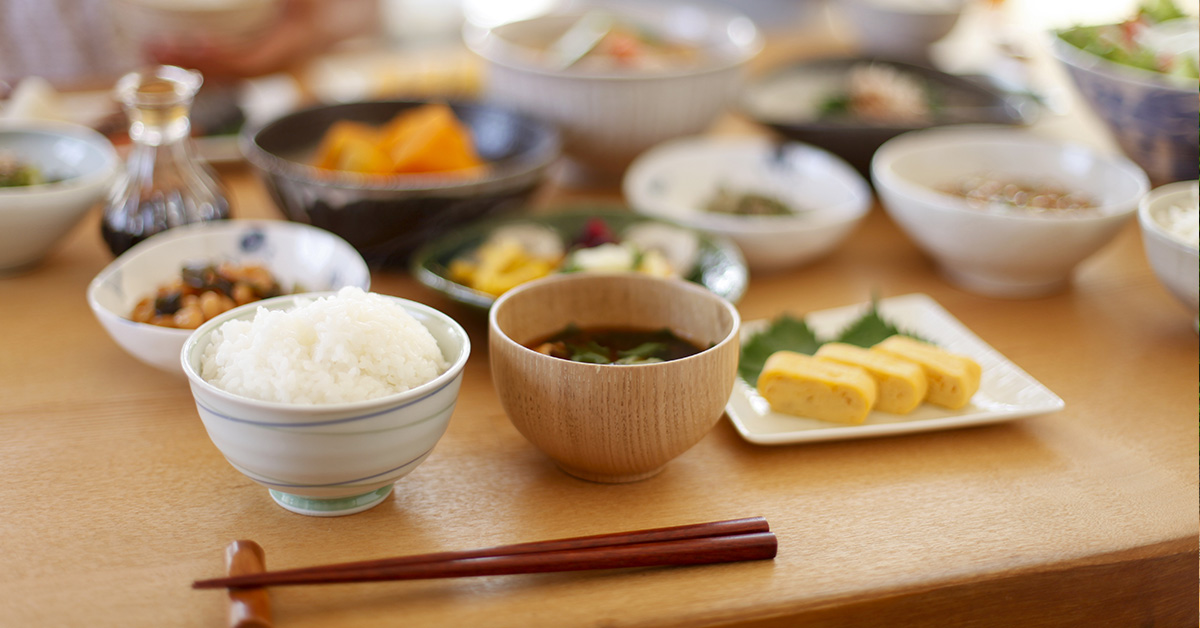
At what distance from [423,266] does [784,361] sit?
0.58 metres

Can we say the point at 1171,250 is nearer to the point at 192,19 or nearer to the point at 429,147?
the point at 429,147

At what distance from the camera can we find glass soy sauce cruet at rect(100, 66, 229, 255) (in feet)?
4.57

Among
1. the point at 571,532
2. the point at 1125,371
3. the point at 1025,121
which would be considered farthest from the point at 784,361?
the point at 1025,121

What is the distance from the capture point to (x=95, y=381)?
1.25m

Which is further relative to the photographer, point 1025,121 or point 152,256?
point 1025,121

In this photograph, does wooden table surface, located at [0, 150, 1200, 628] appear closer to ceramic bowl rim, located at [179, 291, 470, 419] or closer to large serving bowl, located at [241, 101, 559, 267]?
ceramic bowl rim, located at [179, 291, 470, 419]

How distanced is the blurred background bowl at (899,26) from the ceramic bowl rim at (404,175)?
1.16 m

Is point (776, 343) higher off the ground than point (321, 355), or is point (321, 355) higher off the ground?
point (321, 355)

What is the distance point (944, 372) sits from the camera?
1172mm

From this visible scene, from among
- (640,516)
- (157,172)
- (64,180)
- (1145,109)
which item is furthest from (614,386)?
(1145,109)

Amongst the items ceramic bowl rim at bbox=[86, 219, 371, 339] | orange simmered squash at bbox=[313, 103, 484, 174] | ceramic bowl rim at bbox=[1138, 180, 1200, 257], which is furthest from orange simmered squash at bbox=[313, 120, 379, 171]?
ceramic bowl rim at bbox=[1138, 180, 1200, 257]

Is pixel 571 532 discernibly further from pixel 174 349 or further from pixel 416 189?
pixel 416 189

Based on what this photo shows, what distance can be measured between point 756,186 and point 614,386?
1028 mm

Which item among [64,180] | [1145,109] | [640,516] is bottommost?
[640,516]
